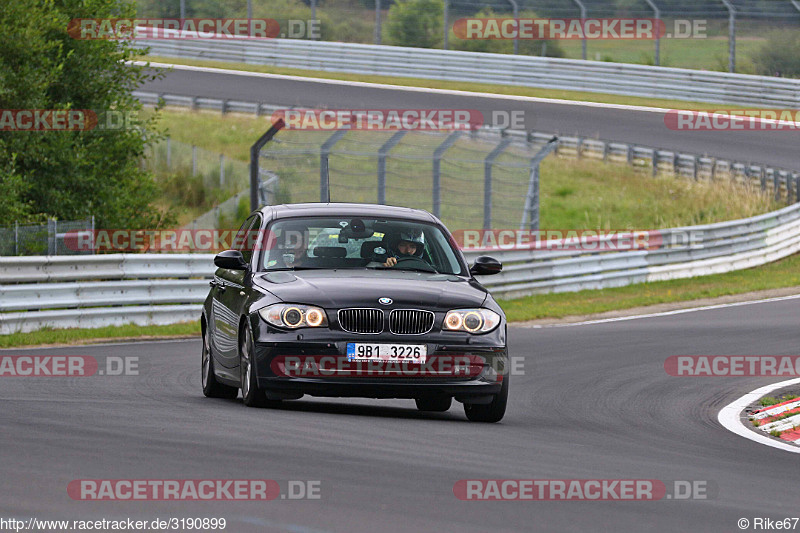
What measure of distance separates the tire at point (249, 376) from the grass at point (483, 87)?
1276 inches

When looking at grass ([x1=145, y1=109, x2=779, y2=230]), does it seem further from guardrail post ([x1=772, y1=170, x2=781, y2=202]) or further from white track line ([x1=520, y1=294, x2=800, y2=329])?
white track line ([x1=520, y1=294, x2=800, y2=329])

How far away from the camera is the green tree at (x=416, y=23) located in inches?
1709

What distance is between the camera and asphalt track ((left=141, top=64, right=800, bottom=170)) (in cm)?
3744

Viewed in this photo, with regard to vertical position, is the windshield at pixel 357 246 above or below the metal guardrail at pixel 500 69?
below

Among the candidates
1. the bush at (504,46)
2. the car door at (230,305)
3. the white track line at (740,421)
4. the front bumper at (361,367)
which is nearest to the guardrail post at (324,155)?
the white track line at (740,421)

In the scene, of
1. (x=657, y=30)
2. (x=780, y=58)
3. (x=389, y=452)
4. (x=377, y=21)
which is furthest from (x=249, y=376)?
(x=377, y=21)

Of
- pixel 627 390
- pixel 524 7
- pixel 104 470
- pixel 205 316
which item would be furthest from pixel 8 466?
pixel 524 7

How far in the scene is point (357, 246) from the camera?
10531mm

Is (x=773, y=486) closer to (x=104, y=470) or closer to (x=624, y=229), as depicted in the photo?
(x=104, y=470)

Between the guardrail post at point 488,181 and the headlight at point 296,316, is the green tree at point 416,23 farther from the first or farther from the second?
the headlight at point 296,316

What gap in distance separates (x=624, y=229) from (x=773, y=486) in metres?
25.0

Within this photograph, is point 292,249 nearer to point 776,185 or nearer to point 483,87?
point 776,185

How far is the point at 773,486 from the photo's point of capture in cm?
743

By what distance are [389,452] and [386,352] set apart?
67.4 inches
